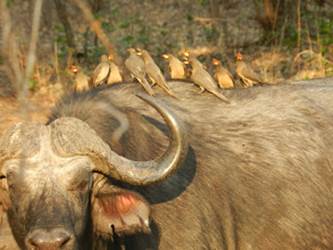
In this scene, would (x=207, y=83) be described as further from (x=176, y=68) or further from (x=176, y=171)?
(x=176, y=68)

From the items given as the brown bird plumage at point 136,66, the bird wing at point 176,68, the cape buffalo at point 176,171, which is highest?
the cape buffalo at point 176,171

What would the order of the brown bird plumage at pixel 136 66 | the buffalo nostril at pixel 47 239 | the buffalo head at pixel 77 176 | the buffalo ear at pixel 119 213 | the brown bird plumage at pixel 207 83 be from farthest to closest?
the brown bird plumage at pixel 136 66 < the brown bird plumage at pixel 207 83 < the buffalo ear at pixel 119 213 < the buffalo head at pixel 77 176 < the buffalo nostril at pixel 47 239

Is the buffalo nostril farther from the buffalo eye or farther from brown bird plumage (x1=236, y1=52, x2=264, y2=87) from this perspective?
brown bird plumage (x1=236, y1=52, x2=264, y2=87)

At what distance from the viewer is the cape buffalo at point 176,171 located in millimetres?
4410

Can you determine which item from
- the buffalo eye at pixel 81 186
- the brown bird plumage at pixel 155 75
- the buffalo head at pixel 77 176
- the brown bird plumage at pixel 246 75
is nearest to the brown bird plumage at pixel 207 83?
the brown bird plumage at pixel 155 75

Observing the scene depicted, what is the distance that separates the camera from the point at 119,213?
4562 mm

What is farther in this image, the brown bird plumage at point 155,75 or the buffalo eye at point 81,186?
the brown bird plumage at point 155,75

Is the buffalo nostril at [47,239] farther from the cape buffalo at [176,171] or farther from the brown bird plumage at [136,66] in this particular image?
the brown bird plumage at [136,66]

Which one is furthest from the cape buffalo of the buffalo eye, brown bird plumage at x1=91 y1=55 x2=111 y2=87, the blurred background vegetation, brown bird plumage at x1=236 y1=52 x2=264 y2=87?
the blurred background vegetation

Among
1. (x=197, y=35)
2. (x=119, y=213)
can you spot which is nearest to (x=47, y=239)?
(x=119, y=213)

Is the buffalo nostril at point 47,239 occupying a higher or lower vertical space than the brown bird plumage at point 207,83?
higher

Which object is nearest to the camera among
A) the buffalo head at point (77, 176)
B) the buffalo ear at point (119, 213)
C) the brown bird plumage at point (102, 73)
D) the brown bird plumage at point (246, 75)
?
the buffalo head at point (77, 176)

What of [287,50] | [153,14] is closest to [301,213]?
[287,50]

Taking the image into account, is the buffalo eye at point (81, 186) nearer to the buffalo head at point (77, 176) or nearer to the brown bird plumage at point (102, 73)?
the buffalo head at point (77, 176)
